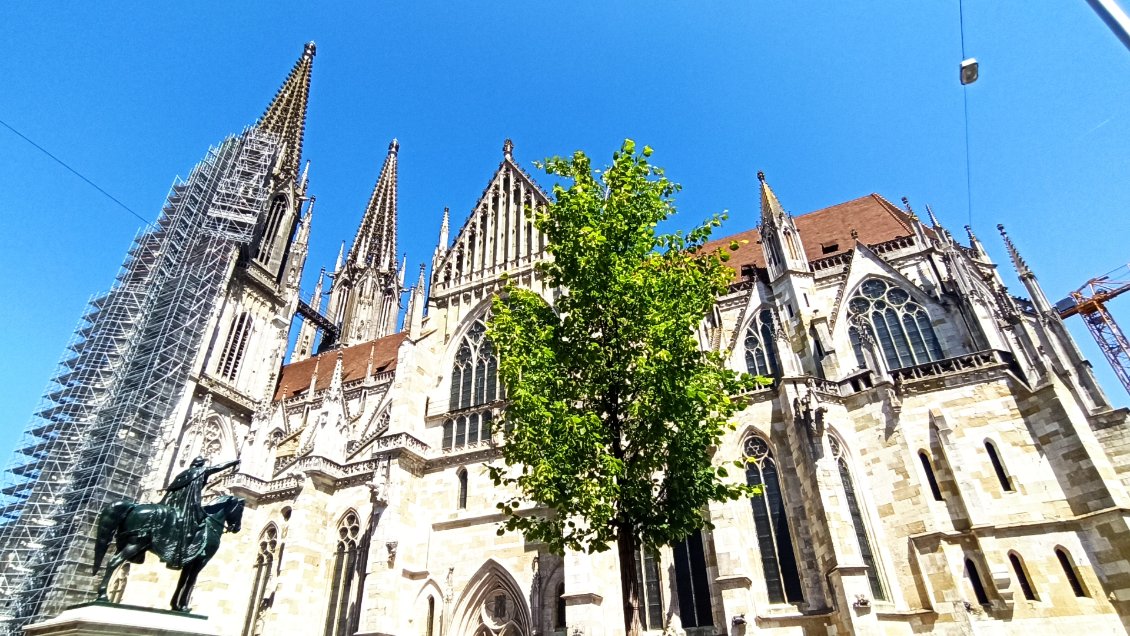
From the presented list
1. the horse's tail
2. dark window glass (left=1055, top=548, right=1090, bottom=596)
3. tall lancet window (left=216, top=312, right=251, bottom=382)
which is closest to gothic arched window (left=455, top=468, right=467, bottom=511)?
the horse's tail

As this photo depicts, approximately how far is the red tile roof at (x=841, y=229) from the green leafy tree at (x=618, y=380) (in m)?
9.39

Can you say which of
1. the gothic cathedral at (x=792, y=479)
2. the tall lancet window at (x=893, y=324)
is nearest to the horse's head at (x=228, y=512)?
the gothic cathedral at (x=792, y=479)

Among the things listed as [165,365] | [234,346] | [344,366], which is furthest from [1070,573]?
[234,346]

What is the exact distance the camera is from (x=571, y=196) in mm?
11781

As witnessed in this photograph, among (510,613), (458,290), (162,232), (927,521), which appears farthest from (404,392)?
(162,232)

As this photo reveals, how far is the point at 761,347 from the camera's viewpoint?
62.8ft

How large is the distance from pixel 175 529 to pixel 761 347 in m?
15.9

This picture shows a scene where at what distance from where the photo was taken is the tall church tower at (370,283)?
4503cm

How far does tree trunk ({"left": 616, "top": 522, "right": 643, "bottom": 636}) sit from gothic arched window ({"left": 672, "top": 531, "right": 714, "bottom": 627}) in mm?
5034

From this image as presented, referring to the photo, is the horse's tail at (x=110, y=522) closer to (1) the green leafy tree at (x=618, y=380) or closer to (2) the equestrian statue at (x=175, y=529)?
(2) the equestrian statue at (x=175, y=529)

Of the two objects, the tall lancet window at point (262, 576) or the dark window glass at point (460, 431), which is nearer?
the dark window glass at point (460, 431)

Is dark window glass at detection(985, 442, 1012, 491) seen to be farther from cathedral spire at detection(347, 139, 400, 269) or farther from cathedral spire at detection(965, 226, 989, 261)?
cathedral spire at detection(347, 139, 400, 269)

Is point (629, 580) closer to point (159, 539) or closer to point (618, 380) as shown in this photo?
point (618, 380)

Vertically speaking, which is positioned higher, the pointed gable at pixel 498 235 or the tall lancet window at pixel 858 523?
the pointed gable at pixel 498 235
